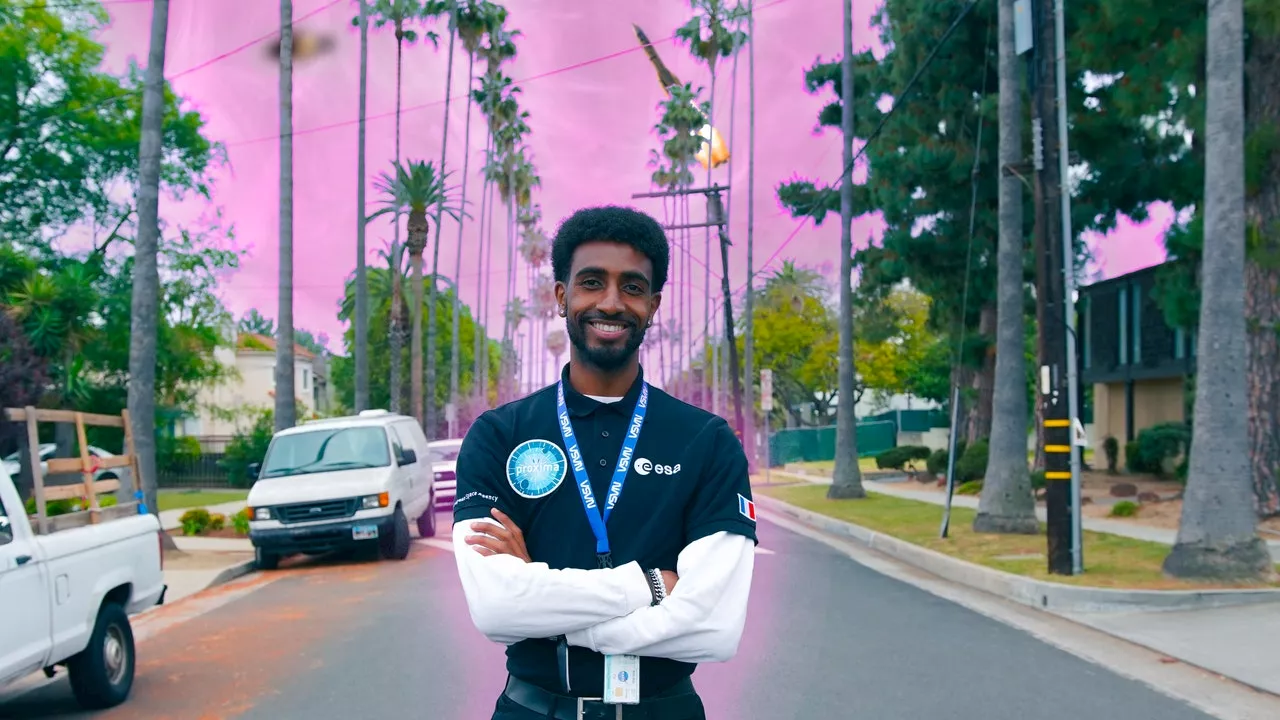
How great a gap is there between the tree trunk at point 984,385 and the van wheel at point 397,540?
1507 centimetres

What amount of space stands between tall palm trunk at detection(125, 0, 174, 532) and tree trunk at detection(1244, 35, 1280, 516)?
15.6m

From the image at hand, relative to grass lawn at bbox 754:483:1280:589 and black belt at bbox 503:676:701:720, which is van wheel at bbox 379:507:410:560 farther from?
black belt at bbox 503:676:701:720

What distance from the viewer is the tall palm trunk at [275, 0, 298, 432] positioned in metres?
21.5

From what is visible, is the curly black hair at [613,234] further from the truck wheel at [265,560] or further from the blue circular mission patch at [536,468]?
the truck wheel at [265,560]

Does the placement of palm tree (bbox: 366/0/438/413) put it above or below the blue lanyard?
above

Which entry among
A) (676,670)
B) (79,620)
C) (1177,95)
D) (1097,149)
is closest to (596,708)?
(676,670)

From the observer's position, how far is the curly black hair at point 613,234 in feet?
9.38

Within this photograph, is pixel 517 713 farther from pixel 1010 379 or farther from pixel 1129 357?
pixel 1129 357

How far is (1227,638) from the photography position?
905 centimetres

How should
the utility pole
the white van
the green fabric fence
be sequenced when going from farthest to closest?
the green fabric fence < the white van < the utility pole

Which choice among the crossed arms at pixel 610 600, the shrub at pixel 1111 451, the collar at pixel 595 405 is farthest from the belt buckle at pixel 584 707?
the shrub at pixel 1111 451

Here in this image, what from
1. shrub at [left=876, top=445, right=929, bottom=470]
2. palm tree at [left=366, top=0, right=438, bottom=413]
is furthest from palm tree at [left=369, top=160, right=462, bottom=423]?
shrub at [left=876, top=445, right=929, bottom=470]

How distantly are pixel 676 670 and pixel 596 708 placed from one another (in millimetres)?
239

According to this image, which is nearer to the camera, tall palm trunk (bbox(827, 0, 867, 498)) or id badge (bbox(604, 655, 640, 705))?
id badge (bbox(604, 655, 640, 705))
